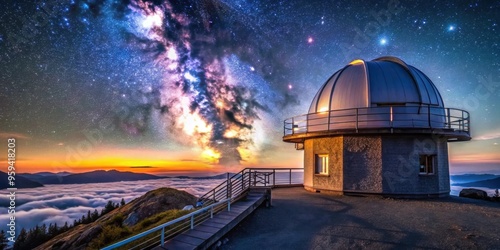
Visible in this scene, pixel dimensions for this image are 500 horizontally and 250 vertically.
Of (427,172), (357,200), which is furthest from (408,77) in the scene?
(357,200)

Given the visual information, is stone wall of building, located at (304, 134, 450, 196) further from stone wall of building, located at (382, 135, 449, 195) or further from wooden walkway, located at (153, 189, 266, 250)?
wooden walkway, located at (153, 189, 266, 250)

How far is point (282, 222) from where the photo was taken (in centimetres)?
905

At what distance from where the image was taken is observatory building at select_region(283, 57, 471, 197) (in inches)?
529

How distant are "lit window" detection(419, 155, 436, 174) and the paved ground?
2610 millimetres

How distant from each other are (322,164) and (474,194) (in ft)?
30.9

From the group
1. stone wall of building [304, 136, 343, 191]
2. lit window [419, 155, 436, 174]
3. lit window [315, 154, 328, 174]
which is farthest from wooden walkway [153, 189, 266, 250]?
lit window [419, 155, 436, 174]

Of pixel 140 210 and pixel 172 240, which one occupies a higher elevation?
pixel 172 240

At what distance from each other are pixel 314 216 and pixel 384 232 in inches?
101

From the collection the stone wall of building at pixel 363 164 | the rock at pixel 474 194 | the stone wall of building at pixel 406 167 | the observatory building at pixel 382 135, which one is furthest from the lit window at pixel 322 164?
the rock at pixel 474 194

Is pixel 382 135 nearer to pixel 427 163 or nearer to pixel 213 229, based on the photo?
pixel 427 163

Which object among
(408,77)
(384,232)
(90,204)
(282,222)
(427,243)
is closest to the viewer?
(427,243)

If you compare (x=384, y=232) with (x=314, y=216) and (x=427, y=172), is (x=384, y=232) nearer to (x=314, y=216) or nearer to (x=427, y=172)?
(x=314, y=216)

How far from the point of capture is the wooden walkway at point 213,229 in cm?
656

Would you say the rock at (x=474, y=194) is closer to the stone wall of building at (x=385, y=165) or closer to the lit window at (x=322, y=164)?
the stone wall of building at (x=385, y=165)
